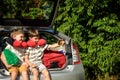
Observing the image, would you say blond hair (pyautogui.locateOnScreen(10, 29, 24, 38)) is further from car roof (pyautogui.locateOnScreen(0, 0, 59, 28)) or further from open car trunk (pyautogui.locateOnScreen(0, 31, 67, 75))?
car roof (pyautogui.locateOnScreen(0, 0, 59, 28))

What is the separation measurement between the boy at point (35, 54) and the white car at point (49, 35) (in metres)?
0.10

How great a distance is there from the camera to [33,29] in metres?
6.78

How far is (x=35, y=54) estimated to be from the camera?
21.6ft

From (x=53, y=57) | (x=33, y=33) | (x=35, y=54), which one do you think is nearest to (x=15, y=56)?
(x=35, y=54)

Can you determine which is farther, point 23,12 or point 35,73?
point 23,12

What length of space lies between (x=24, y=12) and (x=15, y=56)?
204cm

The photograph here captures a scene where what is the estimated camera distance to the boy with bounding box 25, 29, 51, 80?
636 cm

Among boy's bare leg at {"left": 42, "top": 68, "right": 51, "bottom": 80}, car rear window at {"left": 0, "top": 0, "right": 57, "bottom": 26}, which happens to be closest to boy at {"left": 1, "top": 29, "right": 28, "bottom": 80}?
boy's bare leg at {"left": 42, "top": 68, "right": 51, "bottom": 80}

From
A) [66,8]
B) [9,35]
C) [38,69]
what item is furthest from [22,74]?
[66,8]

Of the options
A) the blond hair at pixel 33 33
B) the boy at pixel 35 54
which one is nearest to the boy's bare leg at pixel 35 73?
the boy at pixel 35 54

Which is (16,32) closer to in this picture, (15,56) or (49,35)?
(15,56)

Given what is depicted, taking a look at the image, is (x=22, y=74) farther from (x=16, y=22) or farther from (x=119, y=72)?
(x=119, y=72)

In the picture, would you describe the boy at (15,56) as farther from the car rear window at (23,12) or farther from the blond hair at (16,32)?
the car rear window at (23,12)

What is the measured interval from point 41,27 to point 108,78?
336 centimetres
